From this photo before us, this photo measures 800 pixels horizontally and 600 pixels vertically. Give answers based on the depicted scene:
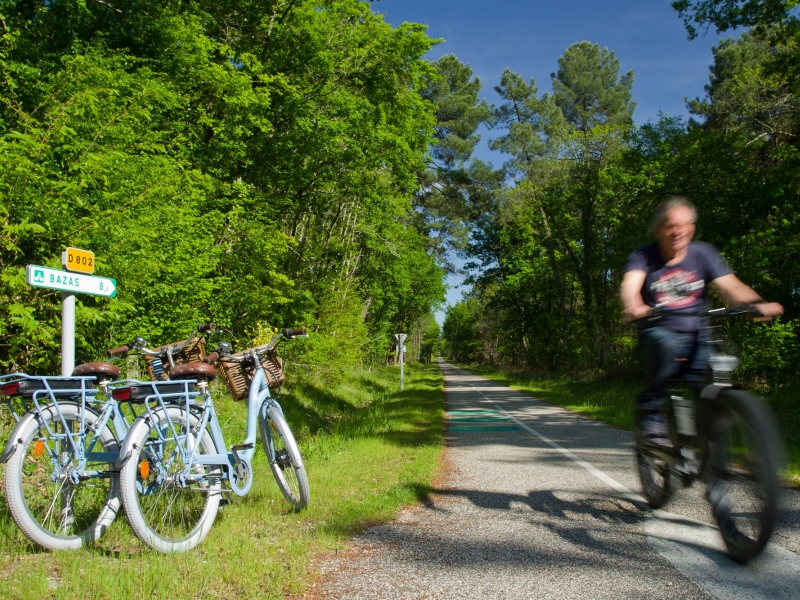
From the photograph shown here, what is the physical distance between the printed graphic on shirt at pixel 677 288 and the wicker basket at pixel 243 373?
3051mm

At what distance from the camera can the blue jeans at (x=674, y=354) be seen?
364 cm

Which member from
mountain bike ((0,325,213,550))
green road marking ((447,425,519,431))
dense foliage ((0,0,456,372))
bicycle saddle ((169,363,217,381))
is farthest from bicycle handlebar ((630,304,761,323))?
green road marking ((447,425,519,431))

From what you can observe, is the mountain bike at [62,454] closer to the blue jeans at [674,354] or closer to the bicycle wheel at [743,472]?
the blue jeans at [674,354]

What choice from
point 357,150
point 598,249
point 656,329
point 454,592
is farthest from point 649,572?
point 598,249

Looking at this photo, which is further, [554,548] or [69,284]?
[69,284]

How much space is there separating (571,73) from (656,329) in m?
40.6

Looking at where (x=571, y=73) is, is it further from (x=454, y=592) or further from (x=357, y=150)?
(x=454, y=592)

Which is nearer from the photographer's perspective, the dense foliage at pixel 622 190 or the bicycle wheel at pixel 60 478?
the bicycle wheel at pixel 60 478

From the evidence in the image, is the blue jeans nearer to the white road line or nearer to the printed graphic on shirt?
the printed graphic on shirt

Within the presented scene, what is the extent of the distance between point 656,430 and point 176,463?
3.16m

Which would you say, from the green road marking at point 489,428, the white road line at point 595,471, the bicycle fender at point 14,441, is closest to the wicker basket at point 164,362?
the bicycle fender at point 14,441

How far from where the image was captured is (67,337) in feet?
15.4

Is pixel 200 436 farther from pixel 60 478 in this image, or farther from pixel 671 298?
pixel 671 298

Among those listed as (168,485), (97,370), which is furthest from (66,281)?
(168,485)
